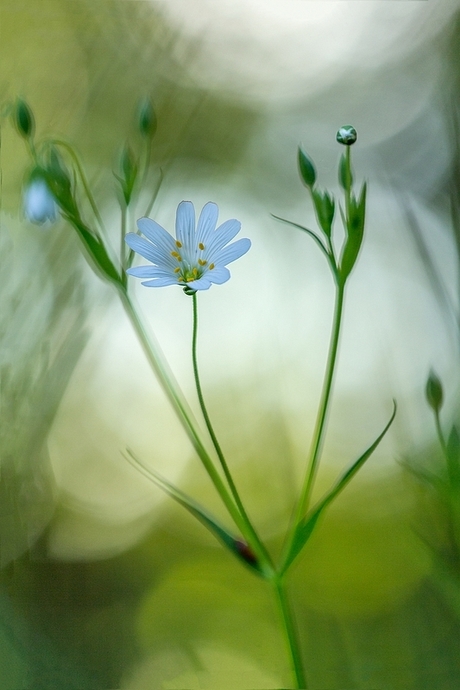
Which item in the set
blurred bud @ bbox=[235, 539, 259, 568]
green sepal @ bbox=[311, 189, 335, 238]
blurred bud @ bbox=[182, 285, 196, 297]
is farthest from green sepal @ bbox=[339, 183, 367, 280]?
blurred bud @ bbox=[235, 539, 259, 568]

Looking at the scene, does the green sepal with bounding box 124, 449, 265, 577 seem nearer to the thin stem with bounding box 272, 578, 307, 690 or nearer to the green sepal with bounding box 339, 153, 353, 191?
the thin stem with bounding box 272, 578, 307, 690

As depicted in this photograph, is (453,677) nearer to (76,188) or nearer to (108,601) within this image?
(108,601)

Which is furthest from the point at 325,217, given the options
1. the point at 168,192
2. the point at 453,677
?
the point at 453,677

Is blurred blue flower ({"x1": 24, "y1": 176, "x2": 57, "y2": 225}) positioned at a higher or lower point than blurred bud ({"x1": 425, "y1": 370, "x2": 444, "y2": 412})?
higher

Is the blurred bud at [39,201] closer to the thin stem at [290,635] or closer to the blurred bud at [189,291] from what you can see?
the blurred bud at [189,291]

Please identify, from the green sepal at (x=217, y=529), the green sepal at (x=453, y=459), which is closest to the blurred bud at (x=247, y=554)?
the green sepal at (x=217, y=529)
